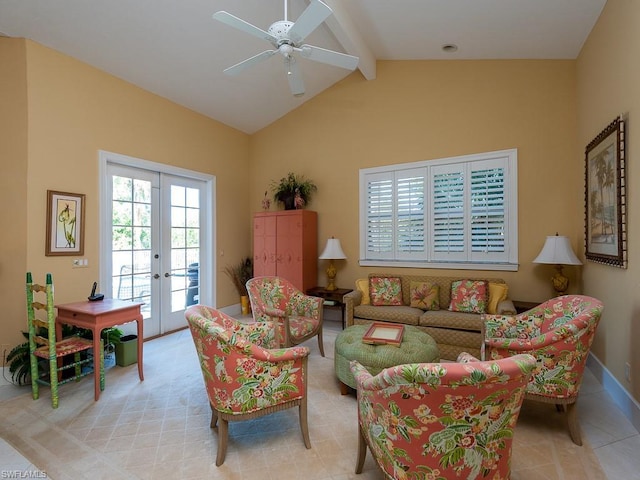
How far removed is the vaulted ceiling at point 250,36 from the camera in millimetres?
3053

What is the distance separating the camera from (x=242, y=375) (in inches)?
76.5

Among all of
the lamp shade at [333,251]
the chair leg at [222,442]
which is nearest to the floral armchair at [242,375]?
the chair leg at [222,442]

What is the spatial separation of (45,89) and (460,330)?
4.99m

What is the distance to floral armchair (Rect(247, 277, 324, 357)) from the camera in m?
3.47

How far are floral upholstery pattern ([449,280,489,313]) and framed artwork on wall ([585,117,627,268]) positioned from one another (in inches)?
42.1

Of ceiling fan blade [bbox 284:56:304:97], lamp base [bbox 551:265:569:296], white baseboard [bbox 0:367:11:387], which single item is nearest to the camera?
ceiling fan blade [bbox 284:56:304:97]

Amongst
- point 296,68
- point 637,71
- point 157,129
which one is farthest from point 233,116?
point 637,71

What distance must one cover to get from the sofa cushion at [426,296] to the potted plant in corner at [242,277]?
291 centimetres

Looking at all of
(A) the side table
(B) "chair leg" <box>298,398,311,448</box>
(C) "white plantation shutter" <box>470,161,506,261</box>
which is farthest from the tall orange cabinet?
(B) "chair leg" <box>298,398,311,448</box>

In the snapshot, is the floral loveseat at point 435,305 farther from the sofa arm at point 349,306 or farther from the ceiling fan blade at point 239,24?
the ceiling fan blade at point 239,24

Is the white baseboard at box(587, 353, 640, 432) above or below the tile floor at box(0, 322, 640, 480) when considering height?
above

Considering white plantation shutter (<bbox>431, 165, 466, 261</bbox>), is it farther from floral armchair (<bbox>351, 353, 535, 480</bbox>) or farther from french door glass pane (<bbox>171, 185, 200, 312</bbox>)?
french door glass pane (<bbox>171, 185, 200, 312</bbox>)

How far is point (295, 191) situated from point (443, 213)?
2278 mm

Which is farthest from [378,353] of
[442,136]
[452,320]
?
[442,136]
